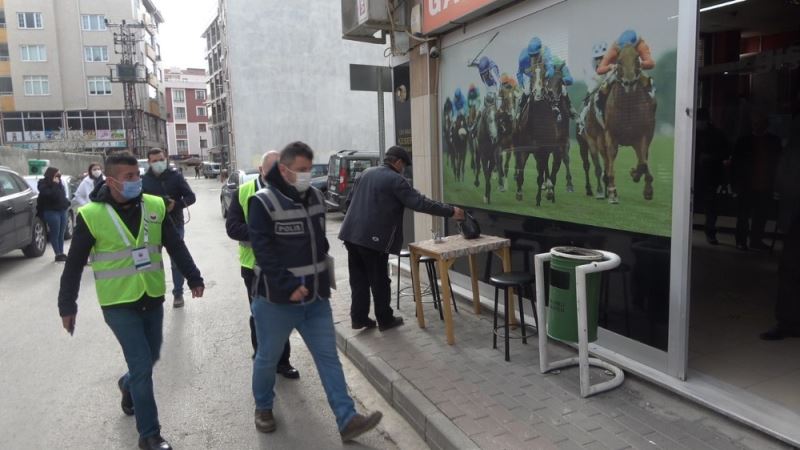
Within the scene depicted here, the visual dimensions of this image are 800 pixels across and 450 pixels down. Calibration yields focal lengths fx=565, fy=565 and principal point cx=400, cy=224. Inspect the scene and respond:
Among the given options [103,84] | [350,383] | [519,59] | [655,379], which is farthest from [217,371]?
[103,84]

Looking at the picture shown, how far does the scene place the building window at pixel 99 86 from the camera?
53.5 metres

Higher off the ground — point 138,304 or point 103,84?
point 103,84

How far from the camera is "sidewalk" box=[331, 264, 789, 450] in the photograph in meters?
3.32

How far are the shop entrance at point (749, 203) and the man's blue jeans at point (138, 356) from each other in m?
3.72

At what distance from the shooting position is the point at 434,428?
3.63 m

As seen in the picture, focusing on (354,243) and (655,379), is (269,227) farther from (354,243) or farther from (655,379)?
(655,379)

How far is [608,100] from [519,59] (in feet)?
4.08

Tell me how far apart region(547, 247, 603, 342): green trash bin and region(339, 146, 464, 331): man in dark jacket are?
4.49 ft

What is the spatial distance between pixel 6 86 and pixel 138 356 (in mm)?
61085

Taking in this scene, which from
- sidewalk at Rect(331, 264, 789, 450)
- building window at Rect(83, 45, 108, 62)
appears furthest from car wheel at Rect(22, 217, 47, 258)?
building window at Rect(83, 45, 108, 62)

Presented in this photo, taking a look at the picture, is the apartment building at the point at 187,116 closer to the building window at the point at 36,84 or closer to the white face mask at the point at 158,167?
the building window at the point at 36,84

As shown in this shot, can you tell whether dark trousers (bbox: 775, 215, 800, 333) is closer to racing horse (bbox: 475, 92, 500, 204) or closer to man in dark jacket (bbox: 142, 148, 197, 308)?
racing horse (bbox: 475, 92, 500, 204)

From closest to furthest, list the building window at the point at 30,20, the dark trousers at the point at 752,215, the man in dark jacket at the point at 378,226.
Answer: the man in dark jacket at the point at 378,226
the dark trousers at the point at 752,215
the building window at the point at 30,20

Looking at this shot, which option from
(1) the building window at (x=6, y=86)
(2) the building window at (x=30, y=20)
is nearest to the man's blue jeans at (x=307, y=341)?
(2) the building window at (x=30, y=20)
